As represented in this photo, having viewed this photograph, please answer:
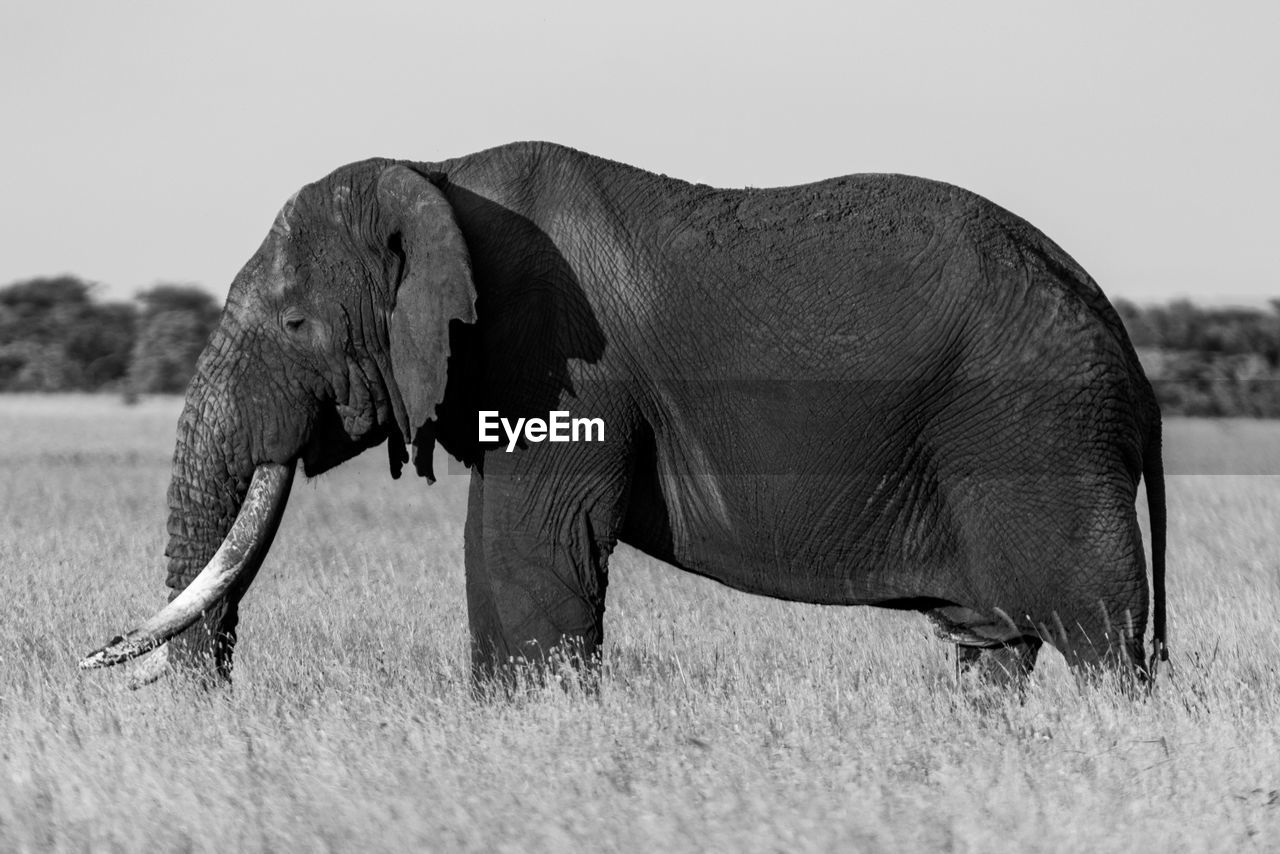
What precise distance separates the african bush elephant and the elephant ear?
0.01m

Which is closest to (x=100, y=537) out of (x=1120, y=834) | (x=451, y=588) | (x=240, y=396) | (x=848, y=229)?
(x=451, y=588)

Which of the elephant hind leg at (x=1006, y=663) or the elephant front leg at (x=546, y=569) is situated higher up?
the elephant front leg at (x=546, y=569)

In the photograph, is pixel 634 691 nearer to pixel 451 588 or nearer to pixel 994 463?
pixel 994 463

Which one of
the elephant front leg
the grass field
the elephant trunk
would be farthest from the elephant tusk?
the elephant front leg

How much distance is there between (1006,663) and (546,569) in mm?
2104

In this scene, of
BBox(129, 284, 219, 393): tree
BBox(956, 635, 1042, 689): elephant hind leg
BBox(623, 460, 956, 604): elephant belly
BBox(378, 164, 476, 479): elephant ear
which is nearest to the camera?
BBox(378, 164, 476, 479): elephant ear

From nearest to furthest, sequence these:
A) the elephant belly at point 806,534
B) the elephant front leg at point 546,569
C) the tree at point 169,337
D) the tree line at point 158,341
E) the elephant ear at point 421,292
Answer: the elephant ear at point 421,292 < the elephant front leg at point 546,569 < the elephant belly at point 806,534 < the tree line at point 158,341 < the tree at point 169,337

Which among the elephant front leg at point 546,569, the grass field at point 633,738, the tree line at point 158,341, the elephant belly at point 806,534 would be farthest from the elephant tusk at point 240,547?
the tree line at point 158,341

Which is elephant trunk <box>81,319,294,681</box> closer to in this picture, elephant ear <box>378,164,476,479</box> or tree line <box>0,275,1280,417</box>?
elephant ear <box>378,164,476,479</box>

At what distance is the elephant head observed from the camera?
8.30 metres

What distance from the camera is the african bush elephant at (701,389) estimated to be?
320 inches

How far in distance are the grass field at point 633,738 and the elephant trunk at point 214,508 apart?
11.5 inches

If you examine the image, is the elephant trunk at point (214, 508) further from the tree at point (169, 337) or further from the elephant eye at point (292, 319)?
the tree at point (169, 337)

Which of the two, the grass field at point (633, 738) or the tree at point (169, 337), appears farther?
the tree at point (169, 337)
